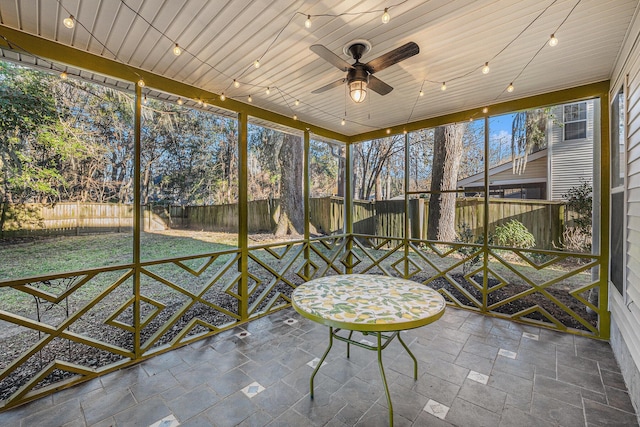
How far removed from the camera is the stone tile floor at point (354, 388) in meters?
1.81

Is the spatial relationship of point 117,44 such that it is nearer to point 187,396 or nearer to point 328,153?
point 187,396

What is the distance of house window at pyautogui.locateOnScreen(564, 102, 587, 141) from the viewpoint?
3.02m

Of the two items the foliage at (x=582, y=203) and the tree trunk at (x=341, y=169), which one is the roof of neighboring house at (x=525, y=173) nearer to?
the foliage at (x=582, y=203)

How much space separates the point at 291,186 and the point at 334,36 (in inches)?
98.9

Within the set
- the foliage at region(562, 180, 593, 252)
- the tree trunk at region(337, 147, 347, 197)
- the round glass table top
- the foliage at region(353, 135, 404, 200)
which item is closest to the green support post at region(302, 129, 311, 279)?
the tree trunk at region(337, 147, 347, 197)

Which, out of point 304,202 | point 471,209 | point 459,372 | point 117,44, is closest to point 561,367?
point 459,372

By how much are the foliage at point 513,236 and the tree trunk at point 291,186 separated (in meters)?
2.77

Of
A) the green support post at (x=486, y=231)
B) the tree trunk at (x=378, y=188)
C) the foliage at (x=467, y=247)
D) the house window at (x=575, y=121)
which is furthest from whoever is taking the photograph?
the tree trunk at (x=378, y=188)

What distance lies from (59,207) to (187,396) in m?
1.95

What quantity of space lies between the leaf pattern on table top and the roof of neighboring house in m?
2.26

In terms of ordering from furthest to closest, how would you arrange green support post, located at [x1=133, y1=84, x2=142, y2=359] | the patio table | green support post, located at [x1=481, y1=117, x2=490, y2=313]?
green support post, located at [x1=481, y1=117, x2=490, y2=313], green support post, located at [x1=133, y1=84, x2=142, y2=359], the patio table

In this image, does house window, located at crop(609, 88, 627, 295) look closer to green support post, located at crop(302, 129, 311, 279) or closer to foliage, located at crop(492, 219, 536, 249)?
foliage, located at crop(492, 219, 536, 249)

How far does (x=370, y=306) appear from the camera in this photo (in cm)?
182

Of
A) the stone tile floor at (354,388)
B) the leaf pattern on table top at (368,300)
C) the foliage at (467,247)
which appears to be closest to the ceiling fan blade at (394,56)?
the leaf pattern on table top at (368,300)
